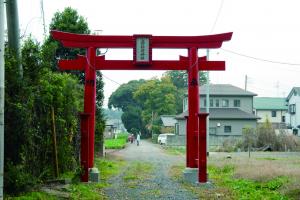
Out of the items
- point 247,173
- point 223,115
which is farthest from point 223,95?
point 247,173

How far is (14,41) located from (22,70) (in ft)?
2.04

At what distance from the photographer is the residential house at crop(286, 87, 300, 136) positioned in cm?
6619

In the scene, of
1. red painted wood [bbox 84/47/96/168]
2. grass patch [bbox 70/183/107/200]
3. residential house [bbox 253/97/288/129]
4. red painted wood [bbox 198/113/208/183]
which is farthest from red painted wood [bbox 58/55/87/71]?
residential house [bbox 253/97/288/129]

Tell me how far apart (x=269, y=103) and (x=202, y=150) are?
70.1 meters

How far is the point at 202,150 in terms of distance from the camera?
14.7 metres

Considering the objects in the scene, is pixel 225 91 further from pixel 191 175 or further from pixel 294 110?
pixel 191 175

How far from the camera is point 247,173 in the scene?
16.2 meters

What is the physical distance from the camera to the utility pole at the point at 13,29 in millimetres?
9531

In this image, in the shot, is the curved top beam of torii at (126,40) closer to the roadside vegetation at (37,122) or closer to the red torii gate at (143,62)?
the red torii gate at (143,62)

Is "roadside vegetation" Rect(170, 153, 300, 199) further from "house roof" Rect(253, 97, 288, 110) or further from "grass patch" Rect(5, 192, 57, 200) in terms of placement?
"house roof" Rect(253, 97, 288, 110)

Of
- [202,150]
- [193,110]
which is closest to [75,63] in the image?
[193,110]

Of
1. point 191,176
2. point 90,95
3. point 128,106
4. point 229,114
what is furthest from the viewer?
point 128,106

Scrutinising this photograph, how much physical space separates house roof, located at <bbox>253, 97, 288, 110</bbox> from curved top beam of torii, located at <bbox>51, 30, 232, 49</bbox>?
217 feet

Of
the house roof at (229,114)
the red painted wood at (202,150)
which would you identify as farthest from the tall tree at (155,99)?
the red painted wood at (202,150)
